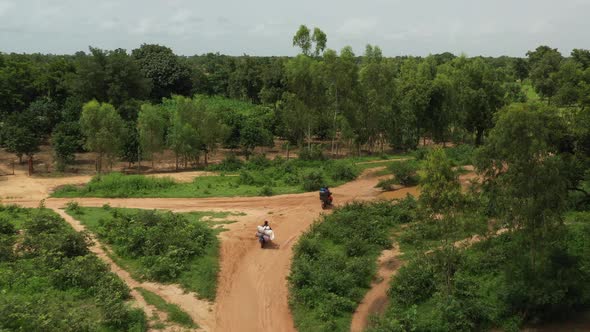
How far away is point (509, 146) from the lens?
13047mm

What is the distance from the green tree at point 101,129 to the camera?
3475 centimetres

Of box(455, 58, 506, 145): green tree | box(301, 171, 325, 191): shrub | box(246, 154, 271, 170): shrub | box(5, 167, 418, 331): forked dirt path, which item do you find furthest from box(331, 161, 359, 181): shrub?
box(455, 58, 506, 145): green tree

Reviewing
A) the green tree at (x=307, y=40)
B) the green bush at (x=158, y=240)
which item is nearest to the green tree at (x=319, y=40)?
the green tree at (x=307, y=40)

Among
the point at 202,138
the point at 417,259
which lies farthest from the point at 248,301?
the point at 202,138

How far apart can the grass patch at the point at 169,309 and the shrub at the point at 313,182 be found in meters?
15.1

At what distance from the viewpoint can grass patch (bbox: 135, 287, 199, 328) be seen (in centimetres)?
1460

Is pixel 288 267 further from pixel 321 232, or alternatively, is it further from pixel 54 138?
pixel 54 138

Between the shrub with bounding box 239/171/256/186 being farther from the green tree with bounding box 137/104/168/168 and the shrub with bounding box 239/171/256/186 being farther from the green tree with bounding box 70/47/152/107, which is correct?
the green tree with bounding box 70/47/152/107

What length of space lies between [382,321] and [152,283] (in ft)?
26.9

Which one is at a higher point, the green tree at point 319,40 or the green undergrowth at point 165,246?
the green tree at point 319,40

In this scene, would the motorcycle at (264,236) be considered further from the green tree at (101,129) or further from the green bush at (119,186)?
the green tree at (101,129)

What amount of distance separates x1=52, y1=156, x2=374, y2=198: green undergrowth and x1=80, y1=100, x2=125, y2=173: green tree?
11.4ft

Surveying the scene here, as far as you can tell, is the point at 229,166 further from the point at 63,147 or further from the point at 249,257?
the point at 249,257

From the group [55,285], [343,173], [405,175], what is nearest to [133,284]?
[55,285]
